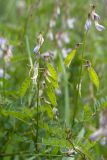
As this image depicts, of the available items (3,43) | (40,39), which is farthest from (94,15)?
(3,43)

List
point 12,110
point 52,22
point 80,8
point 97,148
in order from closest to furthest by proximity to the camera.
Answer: point 12,110 < point 97,148 < point 52,22 < point 80,8

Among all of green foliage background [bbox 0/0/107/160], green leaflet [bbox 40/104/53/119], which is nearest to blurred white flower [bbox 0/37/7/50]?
green foliage background [bbox 0/0/107/160]

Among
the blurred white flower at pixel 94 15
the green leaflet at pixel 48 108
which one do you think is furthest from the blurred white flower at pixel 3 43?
the blurred white flower at pixel 94 15

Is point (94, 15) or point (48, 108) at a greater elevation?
point (94, 15)

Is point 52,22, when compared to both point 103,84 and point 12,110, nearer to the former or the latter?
point 103,84

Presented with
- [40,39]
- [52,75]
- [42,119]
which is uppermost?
[40,39]

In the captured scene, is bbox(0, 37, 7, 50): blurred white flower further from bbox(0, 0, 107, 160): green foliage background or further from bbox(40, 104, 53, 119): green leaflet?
bbox(40, 104, 53, 119): green leaflet

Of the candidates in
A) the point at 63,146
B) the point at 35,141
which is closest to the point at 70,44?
the point at 35,141

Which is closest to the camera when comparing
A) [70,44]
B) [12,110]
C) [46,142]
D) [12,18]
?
[46,142]

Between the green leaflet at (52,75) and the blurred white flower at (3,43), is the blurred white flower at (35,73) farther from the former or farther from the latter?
the blurred white flower at (3,43)

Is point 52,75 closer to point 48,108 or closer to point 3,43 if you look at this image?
point 48,108

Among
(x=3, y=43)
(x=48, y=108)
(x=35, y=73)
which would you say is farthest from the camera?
(x=3, y=43)
